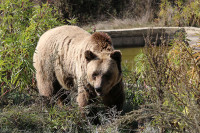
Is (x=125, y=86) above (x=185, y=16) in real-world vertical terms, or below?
below

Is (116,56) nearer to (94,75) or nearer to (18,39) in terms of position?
(94,75)

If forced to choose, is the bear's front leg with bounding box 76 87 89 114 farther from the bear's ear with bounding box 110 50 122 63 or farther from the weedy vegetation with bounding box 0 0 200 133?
the bear's ear with bounding box 110 50 122 63

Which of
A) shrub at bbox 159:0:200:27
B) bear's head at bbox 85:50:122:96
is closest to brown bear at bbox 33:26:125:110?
bear's head at bbox 85:50:122:96

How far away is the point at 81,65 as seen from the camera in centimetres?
459

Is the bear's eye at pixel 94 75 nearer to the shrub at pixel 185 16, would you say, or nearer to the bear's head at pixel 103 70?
the bear's head at pixel 103 70

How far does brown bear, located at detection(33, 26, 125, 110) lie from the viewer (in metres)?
4.20

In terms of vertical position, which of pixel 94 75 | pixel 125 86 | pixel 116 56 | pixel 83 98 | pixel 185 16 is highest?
pixel 116 56

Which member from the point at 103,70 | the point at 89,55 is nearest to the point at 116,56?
the point at 103,70

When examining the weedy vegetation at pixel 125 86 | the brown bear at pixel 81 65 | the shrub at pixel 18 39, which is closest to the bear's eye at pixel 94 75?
the brown bear at pixel 81 65

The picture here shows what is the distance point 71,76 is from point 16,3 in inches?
80.9

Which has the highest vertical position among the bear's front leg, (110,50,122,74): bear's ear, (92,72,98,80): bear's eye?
(110,50,122,74): bear's ear

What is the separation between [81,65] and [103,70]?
0.57 metres

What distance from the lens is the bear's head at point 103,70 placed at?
13.5 ft

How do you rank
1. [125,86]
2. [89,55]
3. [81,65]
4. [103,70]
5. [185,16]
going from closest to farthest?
[103,70] → [89,55] → [81,65] → [125,86] → [185,16]
